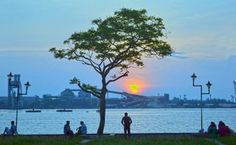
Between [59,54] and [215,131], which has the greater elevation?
[59,54]

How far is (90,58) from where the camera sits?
141 feet

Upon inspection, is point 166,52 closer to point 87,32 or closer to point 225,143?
point 87,32

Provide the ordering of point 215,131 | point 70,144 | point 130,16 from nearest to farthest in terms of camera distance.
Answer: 1. point 70,144
2. point 215,131
3. point 130,16

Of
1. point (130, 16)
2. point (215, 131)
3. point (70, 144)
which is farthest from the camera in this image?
point (130, 16)

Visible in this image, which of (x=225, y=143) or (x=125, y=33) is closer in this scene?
(x=225, y=143)

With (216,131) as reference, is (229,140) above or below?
below

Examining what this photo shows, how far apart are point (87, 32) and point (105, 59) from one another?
8.15ft

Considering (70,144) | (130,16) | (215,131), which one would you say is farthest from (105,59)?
(70,144)

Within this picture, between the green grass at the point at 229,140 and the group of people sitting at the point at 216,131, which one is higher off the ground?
the group of people sitting at the point at 216,131

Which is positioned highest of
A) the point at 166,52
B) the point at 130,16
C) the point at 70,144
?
the point at 130,16

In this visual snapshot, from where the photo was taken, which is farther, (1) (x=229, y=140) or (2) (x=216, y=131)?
(2) (x=216, y=131)

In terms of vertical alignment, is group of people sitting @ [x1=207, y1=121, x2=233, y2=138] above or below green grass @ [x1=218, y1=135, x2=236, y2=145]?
above

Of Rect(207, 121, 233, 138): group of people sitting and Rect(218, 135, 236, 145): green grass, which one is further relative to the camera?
Rect(207, 121, 233, 138): group of people sitting

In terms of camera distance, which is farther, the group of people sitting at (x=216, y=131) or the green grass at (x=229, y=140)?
the group of people sitting at (x=216, y=131)
